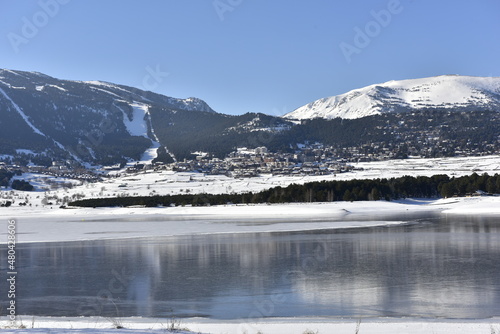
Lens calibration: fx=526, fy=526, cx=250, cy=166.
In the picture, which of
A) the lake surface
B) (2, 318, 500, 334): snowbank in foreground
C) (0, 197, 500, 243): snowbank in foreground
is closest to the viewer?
(2, 318, 500, 334): snowbank in foreground

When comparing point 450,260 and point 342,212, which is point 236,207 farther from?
point 450,260

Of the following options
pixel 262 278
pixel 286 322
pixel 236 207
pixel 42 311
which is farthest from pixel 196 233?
pixel 236 207

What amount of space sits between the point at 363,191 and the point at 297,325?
2882 inches

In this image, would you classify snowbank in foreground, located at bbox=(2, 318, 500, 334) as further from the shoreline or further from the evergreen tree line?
the evergreen tree line

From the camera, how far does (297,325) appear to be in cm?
1318

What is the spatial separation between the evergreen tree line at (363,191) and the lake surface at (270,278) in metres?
51.3

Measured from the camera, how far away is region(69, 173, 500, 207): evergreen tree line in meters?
84.0

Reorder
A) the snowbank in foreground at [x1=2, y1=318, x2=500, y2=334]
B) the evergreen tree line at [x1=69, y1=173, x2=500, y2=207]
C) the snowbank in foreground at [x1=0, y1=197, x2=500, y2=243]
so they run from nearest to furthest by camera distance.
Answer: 1. the snowbank in foreground at [x1=2, y1=318, x2=500, y2=334]
2. the snowbank in foreground at [x1=0, y1=197, x2=500, y2=243]
3. the evergreen tree line at [x1=69, y1=173, x2=500, y2=207]

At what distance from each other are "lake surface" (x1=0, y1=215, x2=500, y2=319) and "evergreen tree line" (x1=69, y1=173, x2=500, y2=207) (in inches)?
2021

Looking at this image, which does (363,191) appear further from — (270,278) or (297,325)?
(297,325)

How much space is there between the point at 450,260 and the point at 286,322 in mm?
12669

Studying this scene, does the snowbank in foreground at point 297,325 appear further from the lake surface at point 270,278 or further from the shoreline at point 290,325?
the lake surface at point 270,278

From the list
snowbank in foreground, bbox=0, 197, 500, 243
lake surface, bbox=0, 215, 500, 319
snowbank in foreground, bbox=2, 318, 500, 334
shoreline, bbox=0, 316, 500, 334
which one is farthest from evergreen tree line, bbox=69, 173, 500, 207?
snowbank in foreground, bbox=2, 318, 500, 334

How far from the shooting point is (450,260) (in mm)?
23406
